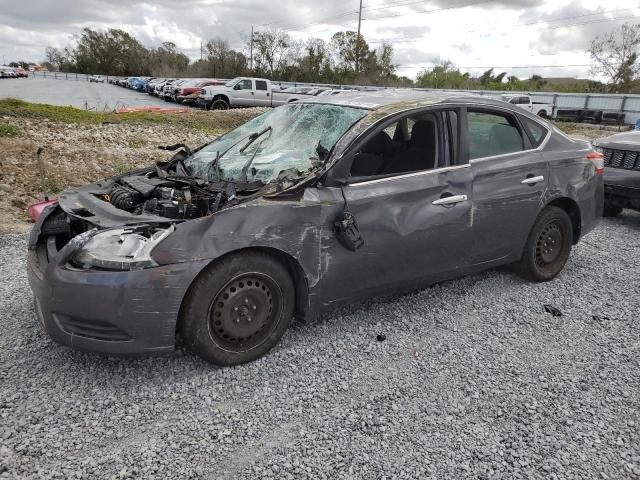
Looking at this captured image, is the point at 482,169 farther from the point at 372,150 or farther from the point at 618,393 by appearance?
the point at 618,393

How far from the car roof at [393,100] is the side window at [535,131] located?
0.97 ft

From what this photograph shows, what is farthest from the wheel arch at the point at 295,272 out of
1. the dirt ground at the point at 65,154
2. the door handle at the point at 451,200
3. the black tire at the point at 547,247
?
the dirt ground at the point at 65,154

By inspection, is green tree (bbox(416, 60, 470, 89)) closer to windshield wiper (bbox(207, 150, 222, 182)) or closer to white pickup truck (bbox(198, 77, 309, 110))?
white pickup truck (bbox(198, 77, 309, 110))

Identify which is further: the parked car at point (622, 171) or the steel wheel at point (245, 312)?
the parked car at point (622, 171)

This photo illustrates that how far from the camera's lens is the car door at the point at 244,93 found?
24.6 metres

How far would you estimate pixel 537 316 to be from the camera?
400 centimetres

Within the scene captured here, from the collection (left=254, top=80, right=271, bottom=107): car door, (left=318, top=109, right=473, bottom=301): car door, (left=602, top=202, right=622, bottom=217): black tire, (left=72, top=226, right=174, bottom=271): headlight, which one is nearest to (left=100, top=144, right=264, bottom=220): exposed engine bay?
(left=72, top=226, right=174, bottom=271): headlight

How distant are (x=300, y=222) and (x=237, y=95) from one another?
22.8 m

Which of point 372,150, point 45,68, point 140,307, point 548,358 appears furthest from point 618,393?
point 45,68

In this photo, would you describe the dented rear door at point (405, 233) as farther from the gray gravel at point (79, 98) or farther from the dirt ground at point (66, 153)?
the gray gravel at point (79, 98)

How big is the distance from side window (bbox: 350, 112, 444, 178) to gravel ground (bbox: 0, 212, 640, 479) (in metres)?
1.13

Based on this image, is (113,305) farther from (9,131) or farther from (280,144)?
(9,131)

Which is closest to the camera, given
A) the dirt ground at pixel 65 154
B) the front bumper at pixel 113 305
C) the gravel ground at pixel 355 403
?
the gravel ground at pixel 355 403

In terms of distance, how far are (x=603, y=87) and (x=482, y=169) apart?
44.3 meters
